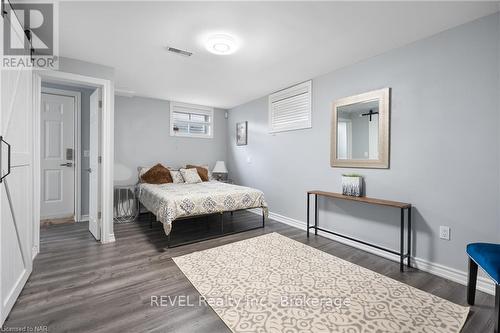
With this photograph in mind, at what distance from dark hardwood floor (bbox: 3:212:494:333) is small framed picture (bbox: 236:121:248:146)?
240 centimetres

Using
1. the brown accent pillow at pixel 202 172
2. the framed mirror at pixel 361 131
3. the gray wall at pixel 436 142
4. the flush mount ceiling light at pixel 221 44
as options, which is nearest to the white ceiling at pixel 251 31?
the flush mount ceiling light at pixel 221 44

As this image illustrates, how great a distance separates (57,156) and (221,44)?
3598mm

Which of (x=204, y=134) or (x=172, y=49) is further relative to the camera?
(x=204, y=134)

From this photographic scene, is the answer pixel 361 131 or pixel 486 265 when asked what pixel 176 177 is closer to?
pixel 361 131

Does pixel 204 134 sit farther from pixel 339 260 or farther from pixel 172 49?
pixel 339 260

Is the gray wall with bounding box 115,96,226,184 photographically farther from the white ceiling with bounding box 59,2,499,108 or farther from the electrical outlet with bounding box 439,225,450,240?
the electrical outlet with bounding box 439,225,450,240

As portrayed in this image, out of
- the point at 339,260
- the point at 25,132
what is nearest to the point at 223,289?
the point at 339,260

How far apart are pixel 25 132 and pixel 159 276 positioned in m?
1.77

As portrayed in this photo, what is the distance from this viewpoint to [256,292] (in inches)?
76.4

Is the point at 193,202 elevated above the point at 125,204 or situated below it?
above

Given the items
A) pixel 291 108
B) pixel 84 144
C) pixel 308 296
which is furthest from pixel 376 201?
pixel 84 144

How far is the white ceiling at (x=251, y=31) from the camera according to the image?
1930 mm

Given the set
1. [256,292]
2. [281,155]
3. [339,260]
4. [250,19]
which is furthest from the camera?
[281,155]

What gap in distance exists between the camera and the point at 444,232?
2254mm
